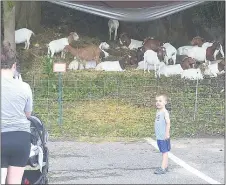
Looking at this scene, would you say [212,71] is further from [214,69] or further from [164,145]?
[164,145]

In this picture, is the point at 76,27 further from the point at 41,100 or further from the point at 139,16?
the point at 139,16

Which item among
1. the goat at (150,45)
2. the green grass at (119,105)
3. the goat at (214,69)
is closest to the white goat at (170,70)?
the green grass at (119,105)

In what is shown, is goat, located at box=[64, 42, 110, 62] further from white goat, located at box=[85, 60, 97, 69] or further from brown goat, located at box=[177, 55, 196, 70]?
brown goat, located at box=[177, 55, 196, 70]

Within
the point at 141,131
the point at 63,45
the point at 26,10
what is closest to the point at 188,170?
the point at 141,131

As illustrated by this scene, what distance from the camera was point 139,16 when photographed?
25.2 feet

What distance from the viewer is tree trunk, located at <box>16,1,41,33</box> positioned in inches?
564

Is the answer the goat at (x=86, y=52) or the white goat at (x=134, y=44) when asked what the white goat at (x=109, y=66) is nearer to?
the goat at (x=86, y=52)

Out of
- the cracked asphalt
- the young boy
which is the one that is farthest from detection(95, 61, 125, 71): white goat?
the young boy

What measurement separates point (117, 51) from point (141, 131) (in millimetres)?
6028

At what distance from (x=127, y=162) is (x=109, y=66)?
5.66 metres

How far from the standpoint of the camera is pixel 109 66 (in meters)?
11.9

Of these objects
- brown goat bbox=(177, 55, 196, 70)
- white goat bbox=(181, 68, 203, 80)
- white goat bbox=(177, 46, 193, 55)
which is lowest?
white goat bbox=(181, 68, 203, 80)

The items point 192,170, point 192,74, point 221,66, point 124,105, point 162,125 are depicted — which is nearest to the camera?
point 162,125

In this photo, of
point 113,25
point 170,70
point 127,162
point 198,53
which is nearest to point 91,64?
point 170,70
